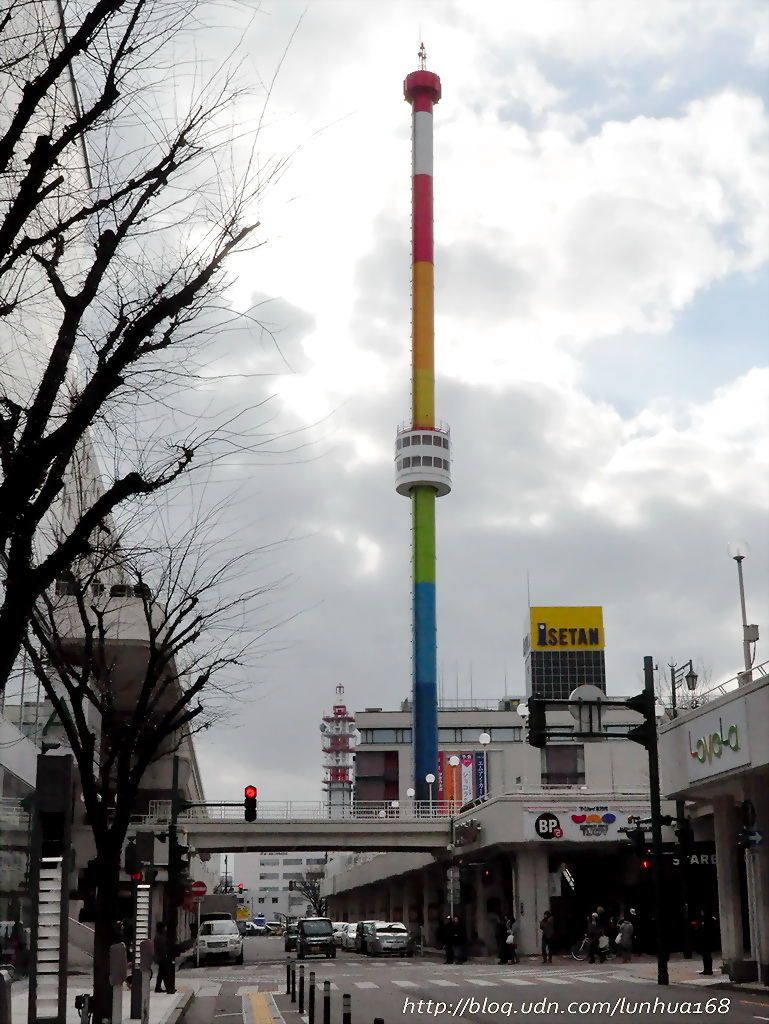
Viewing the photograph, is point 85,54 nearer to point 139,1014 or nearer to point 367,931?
point 139,1014

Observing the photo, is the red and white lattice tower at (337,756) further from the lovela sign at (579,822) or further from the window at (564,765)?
the lovela sign at (579,822)

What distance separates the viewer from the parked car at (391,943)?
50250mm

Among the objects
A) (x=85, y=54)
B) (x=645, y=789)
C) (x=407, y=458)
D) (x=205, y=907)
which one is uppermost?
(x=407, y=458)

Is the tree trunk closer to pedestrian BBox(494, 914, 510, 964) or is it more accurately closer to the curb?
the curb

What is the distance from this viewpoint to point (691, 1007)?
2006 centimetres

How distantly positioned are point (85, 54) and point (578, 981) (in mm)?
25094

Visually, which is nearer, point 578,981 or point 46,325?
point 46,325

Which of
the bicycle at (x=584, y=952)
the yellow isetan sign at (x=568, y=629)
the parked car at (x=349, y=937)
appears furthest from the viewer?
the yellow isetan sign at (x=568, y=629)

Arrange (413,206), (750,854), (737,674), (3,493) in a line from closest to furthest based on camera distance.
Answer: (3,493) → (737,674) → (750,854) → (413,206)

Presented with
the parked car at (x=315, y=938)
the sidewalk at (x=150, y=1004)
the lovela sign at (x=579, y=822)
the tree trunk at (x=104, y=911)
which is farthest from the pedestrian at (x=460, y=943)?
the tree trunk at (x=104, y=911)

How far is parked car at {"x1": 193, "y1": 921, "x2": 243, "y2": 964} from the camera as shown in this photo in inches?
1940

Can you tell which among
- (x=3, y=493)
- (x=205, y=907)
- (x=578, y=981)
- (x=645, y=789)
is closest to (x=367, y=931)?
(x=645, y=789)

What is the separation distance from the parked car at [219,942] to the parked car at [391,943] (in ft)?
18.8

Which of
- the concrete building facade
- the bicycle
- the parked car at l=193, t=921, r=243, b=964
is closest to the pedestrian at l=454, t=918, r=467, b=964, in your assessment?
the bicycle
